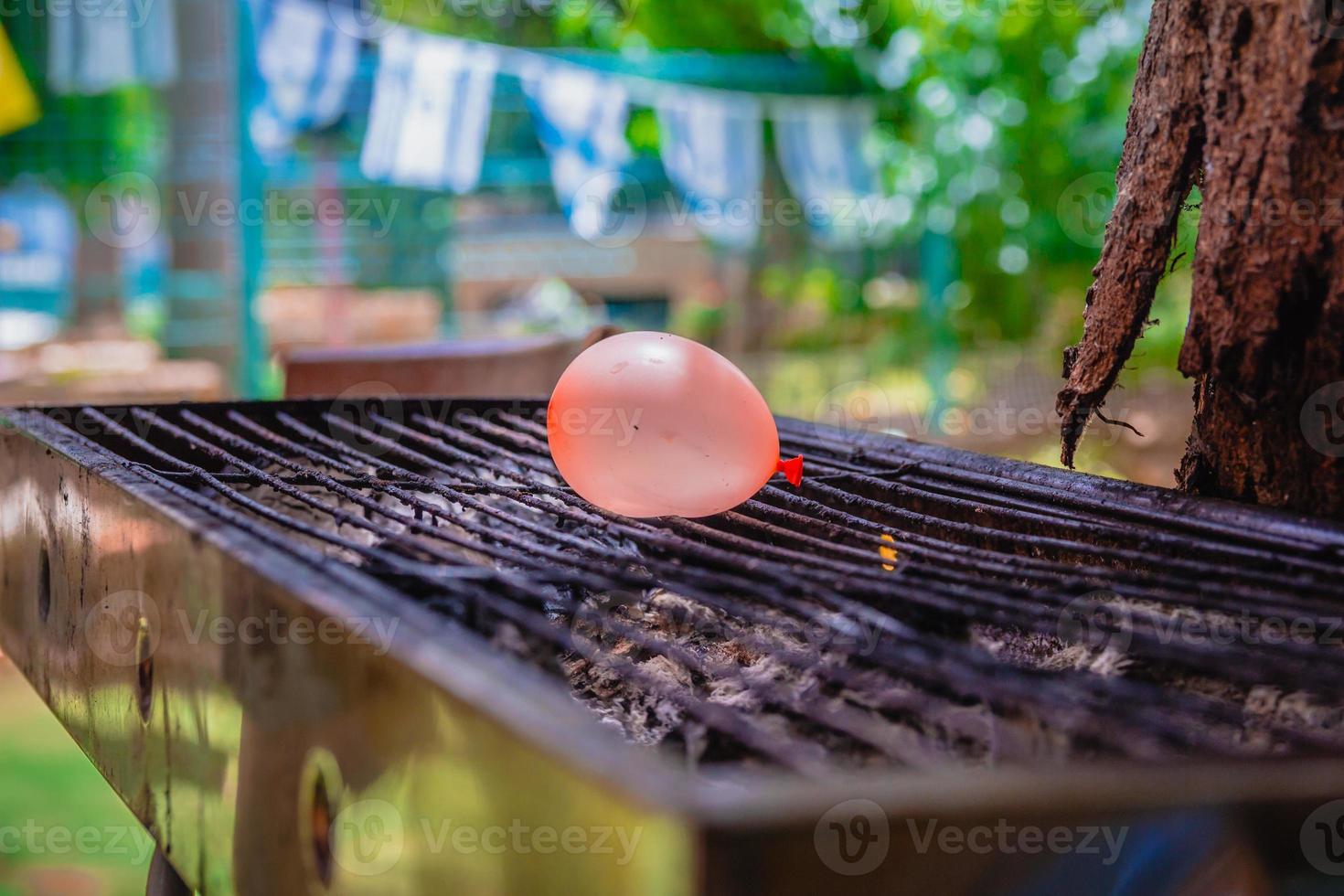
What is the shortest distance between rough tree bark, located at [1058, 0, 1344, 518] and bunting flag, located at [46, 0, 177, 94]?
23.6 ft

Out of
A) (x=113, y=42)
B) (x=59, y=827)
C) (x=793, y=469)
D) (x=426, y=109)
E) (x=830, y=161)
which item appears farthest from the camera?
(x=830, y=161)

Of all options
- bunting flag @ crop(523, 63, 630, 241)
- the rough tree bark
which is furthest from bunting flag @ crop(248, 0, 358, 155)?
the rough tree bark

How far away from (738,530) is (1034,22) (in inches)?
308

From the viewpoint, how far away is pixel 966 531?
156 centimetres

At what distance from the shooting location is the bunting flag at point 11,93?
6.92m

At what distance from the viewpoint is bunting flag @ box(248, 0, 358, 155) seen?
24.3ft

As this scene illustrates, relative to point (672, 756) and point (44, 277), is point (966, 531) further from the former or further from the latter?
point (44, 277)

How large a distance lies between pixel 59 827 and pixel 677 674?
2382 mm

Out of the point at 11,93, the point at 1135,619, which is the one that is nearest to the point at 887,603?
the point at 1135,619

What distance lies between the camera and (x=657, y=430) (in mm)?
1485

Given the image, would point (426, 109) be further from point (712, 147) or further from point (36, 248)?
point (36, 248)

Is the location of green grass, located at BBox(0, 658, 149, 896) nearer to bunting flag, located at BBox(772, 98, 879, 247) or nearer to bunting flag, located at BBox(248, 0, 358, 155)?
bunting flag, located at BBox(248, 0, 358, 155)

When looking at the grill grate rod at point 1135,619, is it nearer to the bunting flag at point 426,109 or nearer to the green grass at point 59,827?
the green grass at point 59,827

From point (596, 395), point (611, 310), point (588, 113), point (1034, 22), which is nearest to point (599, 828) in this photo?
point (596, 395)
